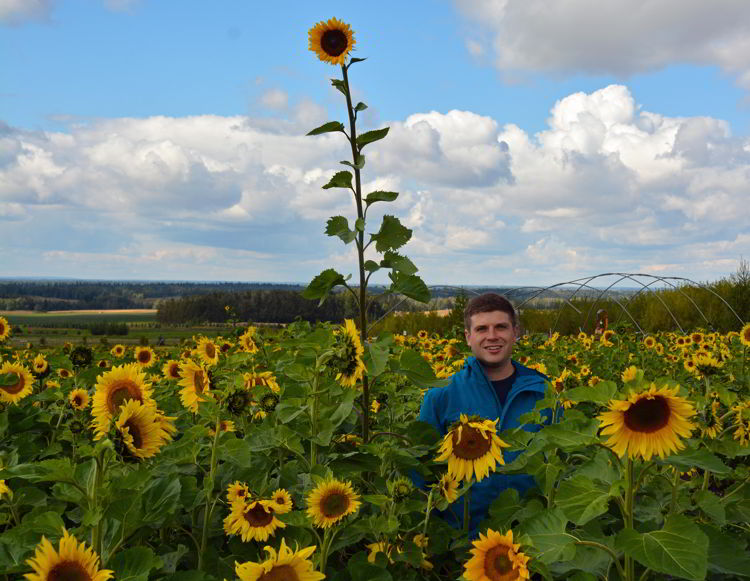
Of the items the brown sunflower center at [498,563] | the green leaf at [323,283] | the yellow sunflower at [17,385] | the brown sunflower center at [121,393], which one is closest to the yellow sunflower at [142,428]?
the brown sunflower center at [121,393]

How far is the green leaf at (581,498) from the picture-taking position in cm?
195

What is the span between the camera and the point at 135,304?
7606 cm

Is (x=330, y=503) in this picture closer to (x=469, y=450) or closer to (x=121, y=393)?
(x=469, y=450)

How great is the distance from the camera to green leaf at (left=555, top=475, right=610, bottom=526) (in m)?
1.95

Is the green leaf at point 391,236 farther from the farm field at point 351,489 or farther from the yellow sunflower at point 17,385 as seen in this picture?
the yellow sunflower at point 17,385

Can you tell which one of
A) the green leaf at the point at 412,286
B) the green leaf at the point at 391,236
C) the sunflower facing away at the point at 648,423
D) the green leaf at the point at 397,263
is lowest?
the sunflower facing away at the point at 648,423

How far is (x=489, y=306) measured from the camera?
433cm

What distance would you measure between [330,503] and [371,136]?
1.54 meters

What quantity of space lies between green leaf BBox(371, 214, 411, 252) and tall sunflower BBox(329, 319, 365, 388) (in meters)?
0.45

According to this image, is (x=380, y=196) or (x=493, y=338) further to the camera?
(x=493, y=338)

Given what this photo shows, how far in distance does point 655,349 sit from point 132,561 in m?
9.61

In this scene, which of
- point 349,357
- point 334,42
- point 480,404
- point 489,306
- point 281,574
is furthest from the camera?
point 489,306

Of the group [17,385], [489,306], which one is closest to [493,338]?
[489,306]

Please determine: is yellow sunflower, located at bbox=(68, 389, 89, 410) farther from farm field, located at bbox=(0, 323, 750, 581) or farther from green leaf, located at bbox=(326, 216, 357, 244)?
green leaf, located at bbox=(326, 216, 357, 244)
